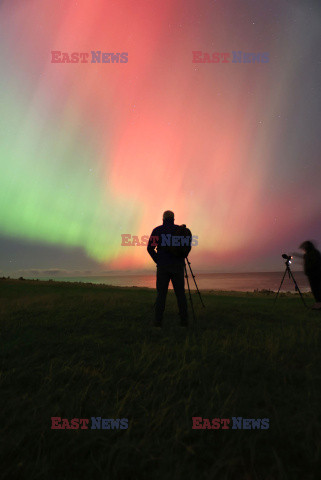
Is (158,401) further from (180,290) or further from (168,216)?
(168,216)

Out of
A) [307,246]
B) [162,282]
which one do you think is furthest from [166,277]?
[307,246]

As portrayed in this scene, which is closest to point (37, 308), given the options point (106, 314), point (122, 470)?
point (106, 314)

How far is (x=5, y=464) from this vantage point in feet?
6.31

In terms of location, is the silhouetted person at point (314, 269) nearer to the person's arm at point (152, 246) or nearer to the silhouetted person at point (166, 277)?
the silhouetted person at point (166, 277)

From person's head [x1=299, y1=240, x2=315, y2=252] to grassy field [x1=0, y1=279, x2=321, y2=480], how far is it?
624 cm

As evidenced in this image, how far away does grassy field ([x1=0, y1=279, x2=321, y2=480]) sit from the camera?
1956mm

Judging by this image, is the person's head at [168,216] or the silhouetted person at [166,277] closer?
the silhouetted person at [166,277]

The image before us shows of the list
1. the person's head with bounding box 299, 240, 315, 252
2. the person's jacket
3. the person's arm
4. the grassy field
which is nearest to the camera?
the grassy field

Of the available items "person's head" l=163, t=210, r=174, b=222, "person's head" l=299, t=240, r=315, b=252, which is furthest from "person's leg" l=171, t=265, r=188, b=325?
"person's head" l=299, t=240, r=315, b=252

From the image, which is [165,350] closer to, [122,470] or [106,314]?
[122,470]

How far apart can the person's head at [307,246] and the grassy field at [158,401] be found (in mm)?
6236

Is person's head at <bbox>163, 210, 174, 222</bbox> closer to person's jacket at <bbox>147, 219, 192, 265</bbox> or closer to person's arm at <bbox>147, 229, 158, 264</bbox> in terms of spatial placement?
person's jacket at <bbox>147, 219, 192, 265</bbox>

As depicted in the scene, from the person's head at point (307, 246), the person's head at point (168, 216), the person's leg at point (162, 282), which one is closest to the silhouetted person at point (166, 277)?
the person's leg at point (162, 282)

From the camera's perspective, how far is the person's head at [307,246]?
11.2 m
